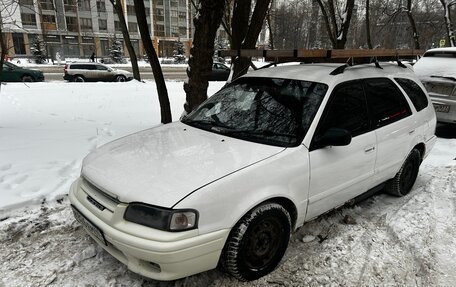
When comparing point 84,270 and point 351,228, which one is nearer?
point 84,270

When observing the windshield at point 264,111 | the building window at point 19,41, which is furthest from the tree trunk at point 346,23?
the building window at point 19,41

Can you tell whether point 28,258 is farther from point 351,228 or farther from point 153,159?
point 351,228

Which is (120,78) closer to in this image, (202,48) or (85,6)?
(202,48)

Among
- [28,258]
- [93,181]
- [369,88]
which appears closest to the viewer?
[93,181]

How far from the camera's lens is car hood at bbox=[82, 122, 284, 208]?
2.48 meters

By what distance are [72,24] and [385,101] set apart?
61479mm

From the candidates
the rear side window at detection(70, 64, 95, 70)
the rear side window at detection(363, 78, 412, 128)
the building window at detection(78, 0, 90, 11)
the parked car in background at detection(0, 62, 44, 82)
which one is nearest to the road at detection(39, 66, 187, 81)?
the rear side window at detection(70, 64, 95, 70)

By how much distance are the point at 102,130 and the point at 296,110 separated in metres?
5.19

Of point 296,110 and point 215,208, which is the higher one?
point 296,110

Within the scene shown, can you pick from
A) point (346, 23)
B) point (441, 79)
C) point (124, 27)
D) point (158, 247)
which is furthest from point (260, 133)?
point (124, 27)

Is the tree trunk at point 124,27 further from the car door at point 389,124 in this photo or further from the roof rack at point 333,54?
the car door at point 389,124

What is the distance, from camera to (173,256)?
7.68 feet

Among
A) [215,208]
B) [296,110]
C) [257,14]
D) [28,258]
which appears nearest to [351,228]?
[296,110]

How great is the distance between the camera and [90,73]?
2133cm
